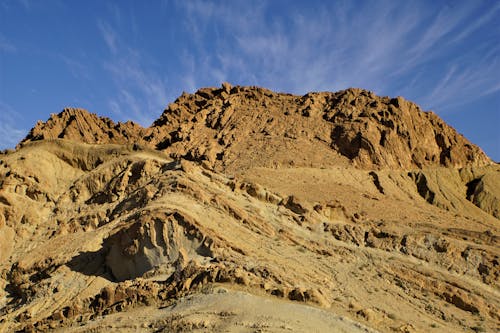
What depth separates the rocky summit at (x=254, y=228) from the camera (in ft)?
77.9

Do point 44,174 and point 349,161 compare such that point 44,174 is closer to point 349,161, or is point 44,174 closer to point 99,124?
point 99,124

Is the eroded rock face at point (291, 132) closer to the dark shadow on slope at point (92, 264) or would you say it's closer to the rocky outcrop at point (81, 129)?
the rocky outcrop at point (81, 129)

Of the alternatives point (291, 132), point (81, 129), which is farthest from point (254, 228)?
point (81, 129)

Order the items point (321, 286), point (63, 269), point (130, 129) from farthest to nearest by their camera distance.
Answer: point (130, 129) → point (63, 269) → point (321, 286)

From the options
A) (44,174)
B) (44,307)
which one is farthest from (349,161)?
(44,307)

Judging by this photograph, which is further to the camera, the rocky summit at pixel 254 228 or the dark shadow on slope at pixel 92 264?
the dark shadow on slope at pixel 92 264

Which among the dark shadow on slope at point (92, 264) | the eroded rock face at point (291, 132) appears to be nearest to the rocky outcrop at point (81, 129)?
the eroded rock face at point (291, 132)

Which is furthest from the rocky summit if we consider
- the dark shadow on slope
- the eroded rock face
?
the eroded rock face

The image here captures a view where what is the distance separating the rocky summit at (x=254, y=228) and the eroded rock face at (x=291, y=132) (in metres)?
0.18

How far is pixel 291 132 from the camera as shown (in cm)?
5475

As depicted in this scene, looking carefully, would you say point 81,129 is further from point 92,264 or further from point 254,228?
point 254,228

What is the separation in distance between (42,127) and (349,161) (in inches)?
901

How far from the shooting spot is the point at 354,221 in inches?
1454

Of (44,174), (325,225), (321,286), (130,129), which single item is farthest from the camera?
(130,129)
